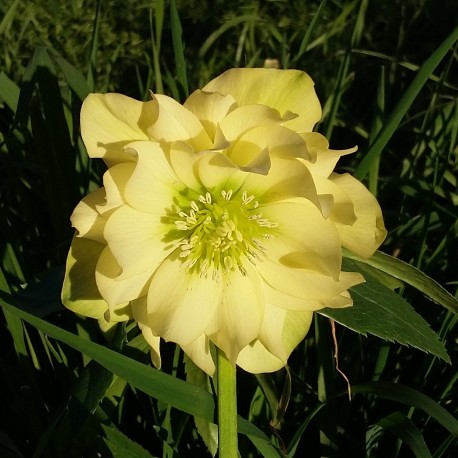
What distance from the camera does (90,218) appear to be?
0.62 meters

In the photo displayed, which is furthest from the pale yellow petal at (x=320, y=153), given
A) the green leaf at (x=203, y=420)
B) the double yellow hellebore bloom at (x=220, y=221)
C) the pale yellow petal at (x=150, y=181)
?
the green leaf at (x=203, y=420)

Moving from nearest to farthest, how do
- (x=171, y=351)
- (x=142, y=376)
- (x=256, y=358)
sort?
(x=142, y=376)
(x=256, y=358)
(x=171, y=351)

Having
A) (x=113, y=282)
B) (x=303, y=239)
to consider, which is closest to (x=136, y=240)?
(x=113, y=282)

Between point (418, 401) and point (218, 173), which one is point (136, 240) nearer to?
point (218, 173)

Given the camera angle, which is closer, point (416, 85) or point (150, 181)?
point (150, 181)

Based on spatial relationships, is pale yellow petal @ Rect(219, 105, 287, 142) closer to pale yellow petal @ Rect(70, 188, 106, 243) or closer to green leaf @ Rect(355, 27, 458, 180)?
pale yellow petal @ Rect(70, 188, 106, 243)

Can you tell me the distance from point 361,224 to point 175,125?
0.62ft

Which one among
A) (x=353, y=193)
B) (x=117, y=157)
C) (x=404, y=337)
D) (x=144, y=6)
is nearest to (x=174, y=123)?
(x=117, y=157)

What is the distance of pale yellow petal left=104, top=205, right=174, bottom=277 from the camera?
0.61 metres

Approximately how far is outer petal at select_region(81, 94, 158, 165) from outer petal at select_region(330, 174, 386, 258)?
18 centimetres

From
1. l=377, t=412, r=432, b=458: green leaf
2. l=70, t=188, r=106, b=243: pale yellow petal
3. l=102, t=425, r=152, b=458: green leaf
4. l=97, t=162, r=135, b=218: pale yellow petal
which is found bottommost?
l=377, t=412, r=432, b=458: green leaf

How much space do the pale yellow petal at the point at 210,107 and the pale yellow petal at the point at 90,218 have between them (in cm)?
10

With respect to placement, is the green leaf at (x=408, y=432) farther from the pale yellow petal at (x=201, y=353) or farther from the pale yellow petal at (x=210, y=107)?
the pale yellow petal at (x=210, y=107)

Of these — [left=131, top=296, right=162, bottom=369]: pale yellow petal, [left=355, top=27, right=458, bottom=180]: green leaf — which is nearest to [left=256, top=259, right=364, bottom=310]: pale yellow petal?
[left=131, top=296, right=162, bottom=369]: pale yellow petal
